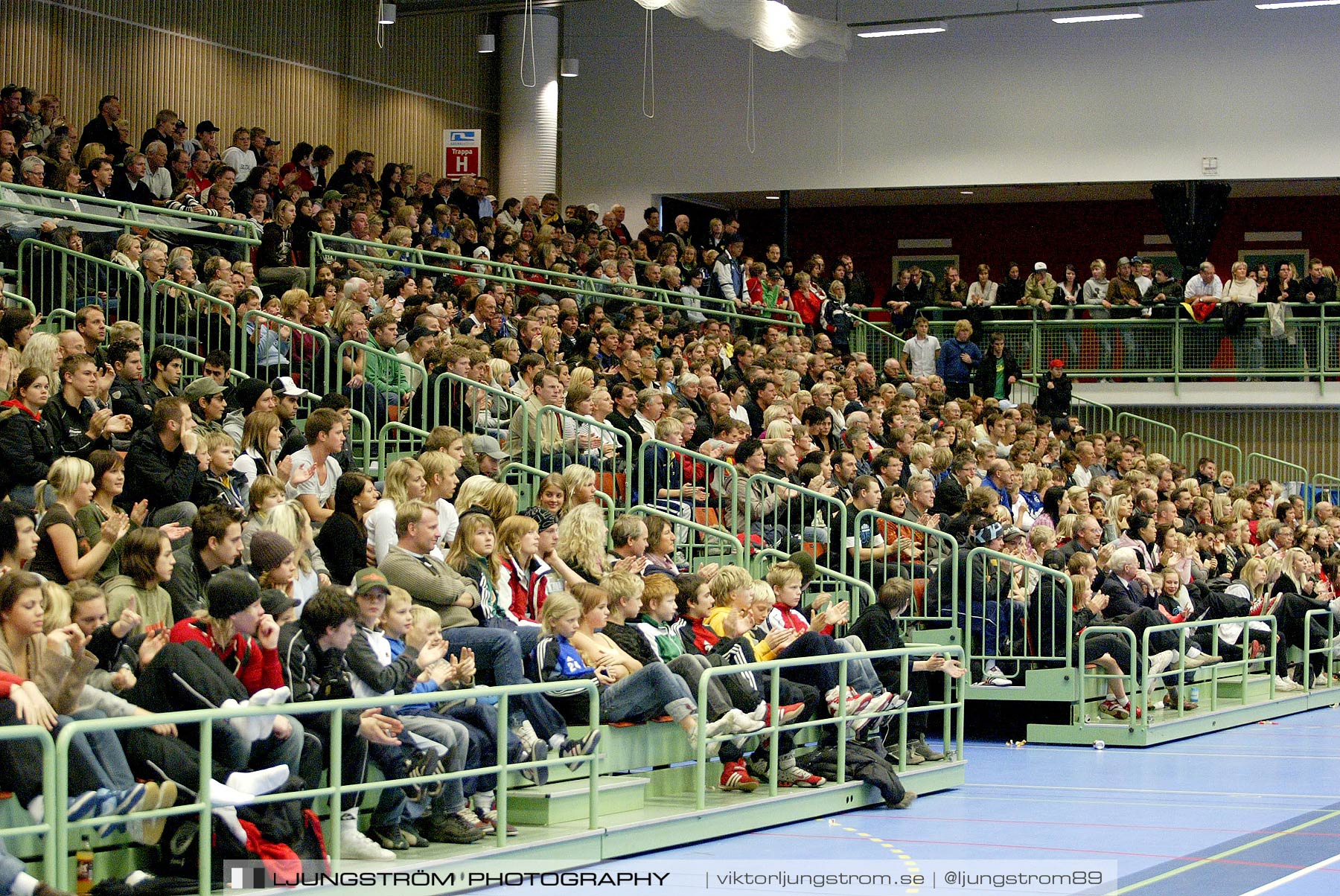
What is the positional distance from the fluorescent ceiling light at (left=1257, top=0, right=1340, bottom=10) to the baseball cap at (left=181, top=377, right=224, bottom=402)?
1689 centimetres

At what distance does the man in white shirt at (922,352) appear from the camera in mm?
23000

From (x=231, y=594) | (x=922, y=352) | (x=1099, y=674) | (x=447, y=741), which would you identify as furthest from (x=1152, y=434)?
(x=231, y=594)

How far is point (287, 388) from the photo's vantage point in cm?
1166

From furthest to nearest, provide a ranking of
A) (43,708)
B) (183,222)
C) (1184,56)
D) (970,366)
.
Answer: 1. (1184,56)
2. (970,366)
3. (183,222)
4. (43,708)

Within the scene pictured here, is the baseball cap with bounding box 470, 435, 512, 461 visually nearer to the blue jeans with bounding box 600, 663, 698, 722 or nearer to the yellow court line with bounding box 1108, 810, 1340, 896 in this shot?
the blue jeans with bounding box 600, 663, 698, 722

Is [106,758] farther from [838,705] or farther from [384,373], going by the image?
[384,373]

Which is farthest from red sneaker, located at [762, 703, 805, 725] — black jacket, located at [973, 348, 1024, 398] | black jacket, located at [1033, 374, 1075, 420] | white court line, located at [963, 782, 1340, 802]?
black jacket, located at [973, 348, 1024, 398]

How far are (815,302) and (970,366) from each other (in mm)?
2167

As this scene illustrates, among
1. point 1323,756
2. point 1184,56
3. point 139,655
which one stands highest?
point 1184,56

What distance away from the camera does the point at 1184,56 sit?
24484mm

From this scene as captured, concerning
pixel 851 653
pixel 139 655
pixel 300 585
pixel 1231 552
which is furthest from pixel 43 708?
pixel 1231 552

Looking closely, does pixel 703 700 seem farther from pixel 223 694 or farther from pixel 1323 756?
pixel 1323 756

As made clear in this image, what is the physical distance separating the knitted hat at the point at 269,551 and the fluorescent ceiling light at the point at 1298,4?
18.6 m

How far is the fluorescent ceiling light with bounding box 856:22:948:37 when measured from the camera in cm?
2425
